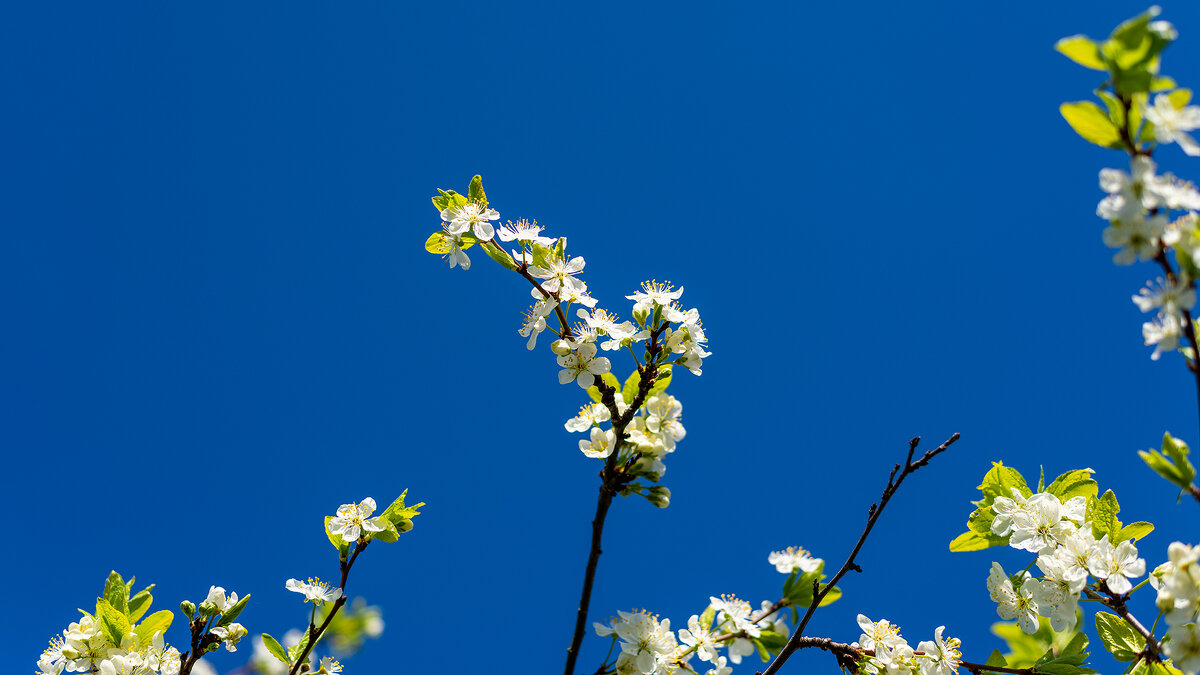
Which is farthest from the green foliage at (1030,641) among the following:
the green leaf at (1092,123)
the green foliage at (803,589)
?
the green leaf at (1092,123)

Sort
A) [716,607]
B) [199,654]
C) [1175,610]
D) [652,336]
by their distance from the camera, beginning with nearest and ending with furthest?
[1175,610] < [652,336] < [199,654] < [716,607]

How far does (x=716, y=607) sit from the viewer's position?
2842mm

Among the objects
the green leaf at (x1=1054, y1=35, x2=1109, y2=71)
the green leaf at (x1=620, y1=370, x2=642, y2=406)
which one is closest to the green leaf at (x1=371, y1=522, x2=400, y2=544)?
the green leaf at (x1=620, y1=370, x2=642, y2=406)

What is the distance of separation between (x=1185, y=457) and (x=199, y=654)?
3.32m

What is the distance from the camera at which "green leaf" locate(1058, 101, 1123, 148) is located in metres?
1.74

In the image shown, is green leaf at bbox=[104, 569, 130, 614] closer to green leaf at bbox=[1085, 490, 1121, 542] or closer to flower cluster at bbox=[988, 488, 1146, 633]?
flower cluster at bbox=[988, 488, 1146, 633]

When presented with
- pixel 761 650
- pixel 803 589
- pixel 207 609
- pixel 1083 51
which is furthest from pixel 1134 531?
pixel 207 609

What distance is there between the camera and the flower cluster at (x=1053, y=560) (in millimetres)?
2258

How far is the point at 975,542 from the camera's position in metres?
2.67

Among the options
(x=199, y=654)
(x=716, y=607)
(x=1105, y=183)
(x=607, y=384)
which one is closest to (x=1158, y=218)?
(x=1105, y=183)

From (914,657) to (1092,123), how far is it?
1.92m

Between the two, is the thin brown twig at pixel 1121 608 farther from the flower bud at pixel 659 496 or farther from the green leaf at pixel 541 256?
the green leaf at pixel 541 256

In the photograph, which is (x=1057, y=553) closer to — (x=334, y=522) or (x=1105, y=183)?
(x=1105, y=183)

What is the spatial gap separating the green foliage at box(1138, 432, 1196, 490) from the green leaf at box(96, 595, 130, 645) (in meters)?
3.45
